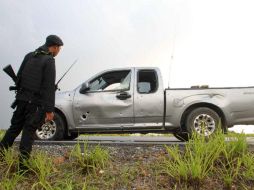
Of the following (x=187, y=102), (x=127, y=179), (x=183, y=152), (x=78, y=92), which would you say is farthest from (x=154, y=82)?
(x=127, y=179)

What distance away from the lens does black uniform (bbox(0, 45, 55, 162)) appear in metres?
7.62

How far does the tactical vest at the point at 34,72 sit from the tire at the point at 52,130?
4657mm

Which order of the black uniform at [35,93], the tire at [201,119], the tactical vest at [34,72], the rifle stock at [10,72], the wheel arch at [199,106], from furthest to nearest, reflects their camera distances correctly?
the wheel arch at [199,106] → the tire at [201,119] → the rifle stock at [10,72] → the tactical vest at [34,72] → the black uniform at [35,93]

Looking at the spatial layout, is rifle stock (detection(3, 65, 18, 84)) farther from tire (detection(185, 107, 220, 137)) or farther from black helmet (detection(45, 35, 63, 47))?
tire (detection(185, 107, 220, 137))

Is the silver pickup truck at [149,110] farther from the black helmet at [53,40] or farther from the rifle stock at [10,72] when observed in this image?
the black helmet at [53,40]

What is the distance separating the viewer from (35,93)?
776 cm

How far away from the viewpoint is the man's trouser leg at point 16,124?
313 inches

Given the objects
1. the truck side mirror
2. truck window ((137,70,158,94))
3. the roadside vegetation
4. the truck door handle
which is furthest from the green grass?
the truck side mirror

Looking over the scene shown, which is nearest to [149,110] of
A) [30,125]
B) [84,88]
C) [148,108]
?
[148,108]

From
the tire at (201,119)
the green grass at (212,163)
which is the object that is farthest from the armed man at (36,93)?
the tire at (201,119)

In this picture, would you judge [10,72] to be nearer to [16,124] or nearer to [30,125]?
[16,124]

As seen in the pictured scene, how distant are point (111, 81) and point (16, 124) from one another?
504cm

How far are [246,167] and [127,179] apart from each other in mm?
1799

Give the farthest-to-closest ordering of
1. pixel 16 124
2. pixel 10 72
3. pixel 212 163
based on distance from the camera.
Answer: pixel 10 72 < pixel 16 124 < pixel 212 163
